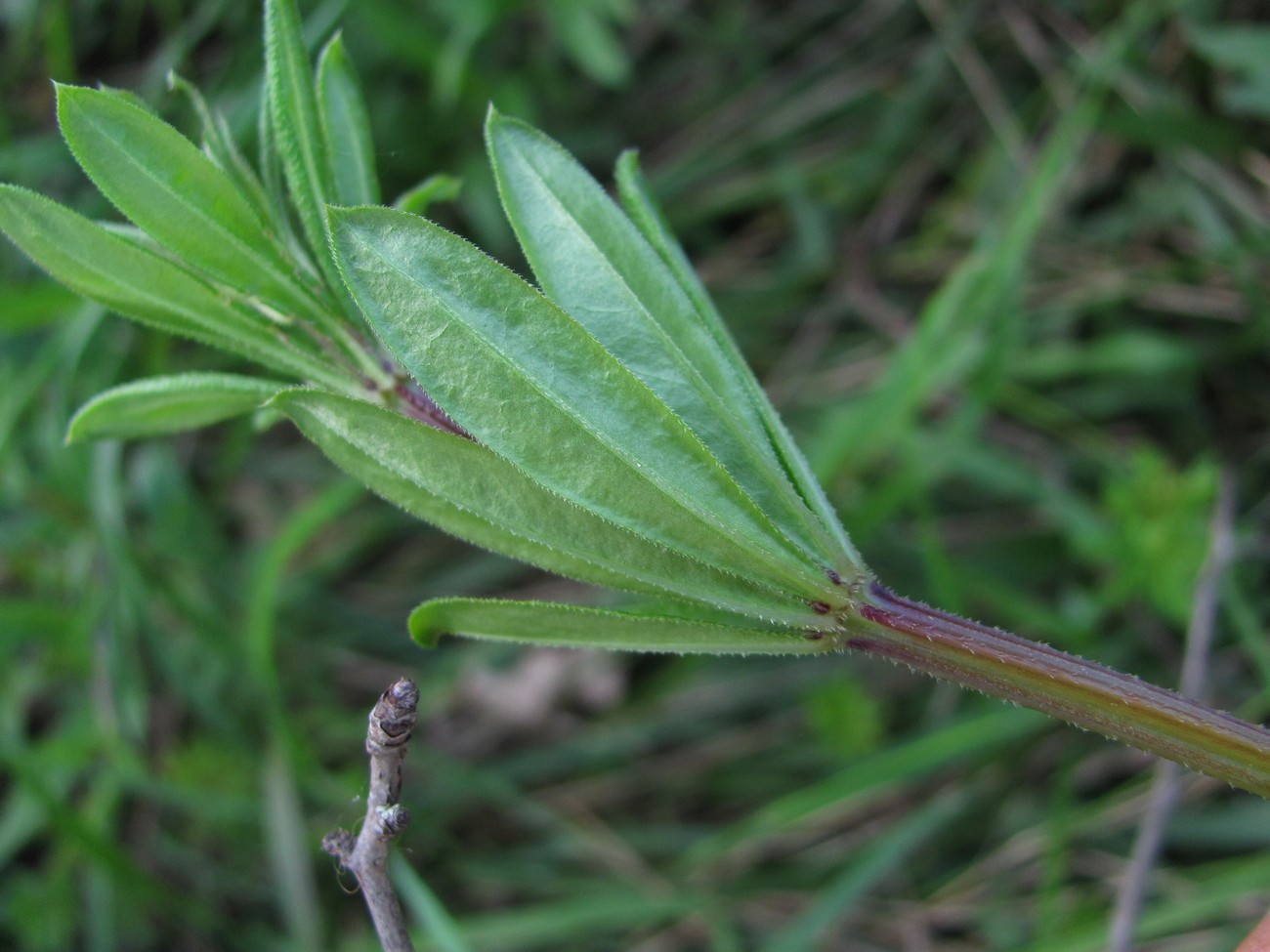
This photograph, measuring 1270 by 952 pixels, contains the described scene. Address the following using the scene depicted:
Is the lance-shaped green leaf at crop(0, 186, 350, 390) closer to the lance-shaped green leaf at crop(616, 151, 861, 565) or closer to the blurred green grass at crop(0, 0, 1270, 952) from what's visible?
the lance-shaped green leaf at crop(616, 151, 861, 565)

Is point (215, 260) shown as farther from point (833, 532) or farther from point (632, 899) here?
point (632, 899)

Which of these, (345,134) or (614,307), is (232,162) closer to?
(345,134)

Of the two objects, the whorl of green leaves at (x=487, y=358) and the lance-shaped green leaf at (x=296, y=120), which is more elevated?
the lance-shaped green leaf at (x=296, y=120)

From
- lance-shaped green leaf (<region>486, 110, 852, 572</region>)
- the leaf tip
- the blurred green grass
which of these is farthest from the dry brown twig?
the blurred green grass

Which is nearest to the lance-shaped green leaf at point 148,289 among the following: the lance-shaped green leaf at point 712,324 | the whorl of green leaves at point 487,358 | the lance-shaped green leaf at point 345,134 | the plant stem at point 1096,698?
the whorl of green leaves at point 487,358

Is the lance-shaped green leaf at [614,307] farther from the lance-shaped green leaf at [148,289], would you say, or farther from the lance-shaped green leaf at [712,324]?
the lance-shaped green leaf at [148,289]

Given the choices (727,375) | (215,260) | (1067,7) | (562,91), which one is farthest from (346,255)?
(1067,7)

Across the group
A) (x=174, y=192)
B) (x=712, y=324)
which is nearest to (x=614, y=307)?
(x=712, y=324)
